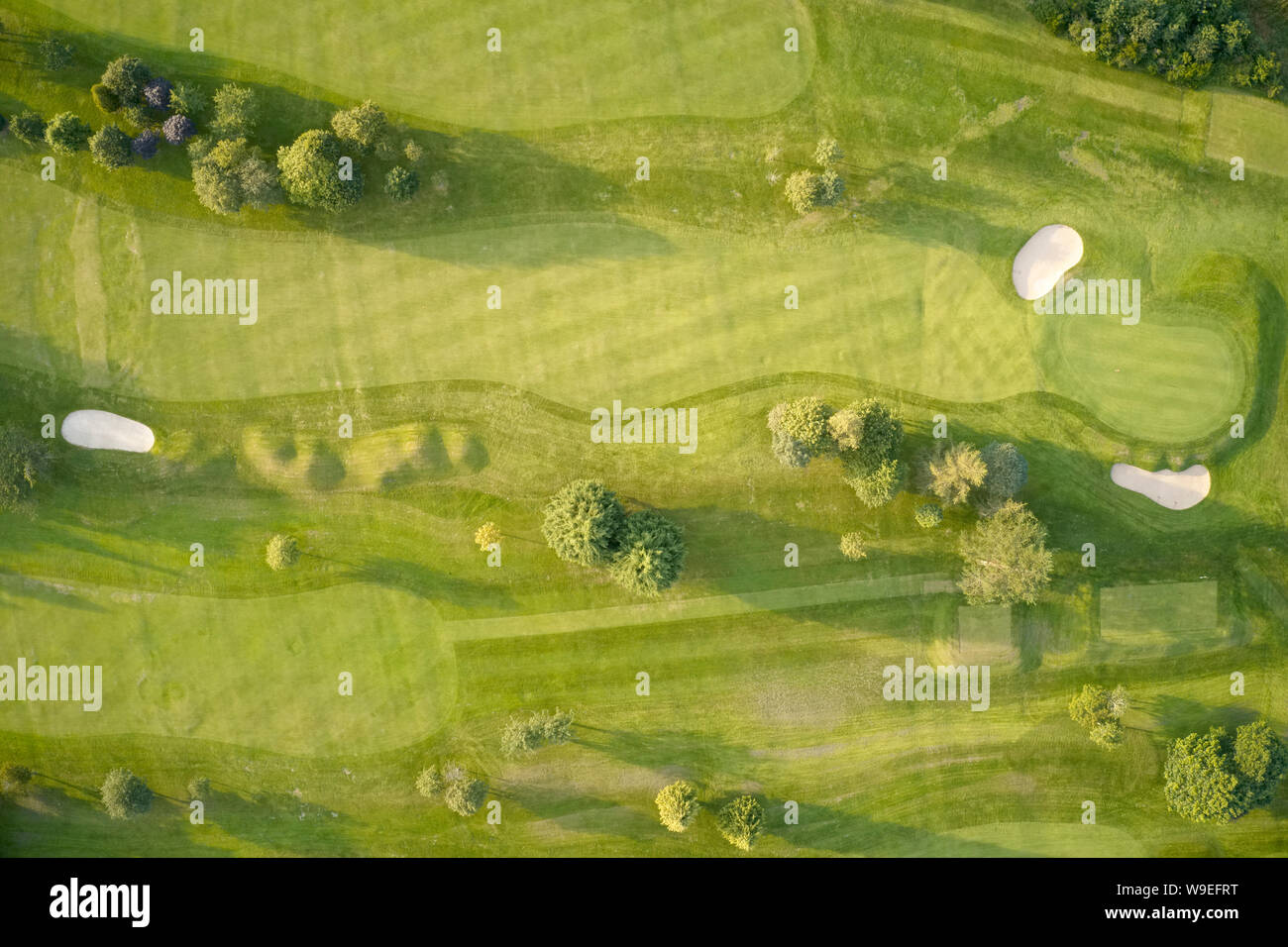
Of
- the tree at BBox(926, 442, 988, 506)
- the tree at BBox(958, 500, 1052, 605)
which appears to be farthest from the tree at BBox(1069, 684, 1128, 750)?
the tree at BBox(926, 442, 988, 506)

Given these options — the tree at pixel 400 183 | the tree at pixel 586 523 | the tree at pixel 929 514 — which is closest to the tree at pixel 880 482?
the tree at pixel 929 514

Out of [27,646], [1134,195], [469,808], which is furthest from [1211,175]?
[27,646]

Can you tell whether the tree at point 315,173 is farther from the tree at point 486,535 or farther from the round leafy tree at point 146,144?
the tree at point 486,535

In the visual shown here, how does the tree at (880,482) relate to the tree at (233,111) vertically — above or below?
below

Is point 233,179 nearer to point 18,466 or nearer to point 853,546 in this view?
point 18,466

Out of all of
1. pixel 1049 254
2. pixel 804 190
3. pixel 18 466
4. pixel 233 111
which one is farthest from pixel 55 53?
pixel 1049 254

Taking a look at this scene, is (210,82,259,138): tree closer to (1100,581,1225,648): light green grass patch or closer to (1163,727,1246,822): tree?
(1100,581,1225,648): light green grass patch

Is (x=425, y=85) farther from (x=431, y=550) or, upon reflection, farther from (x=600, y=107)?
(x=431, y=550)
